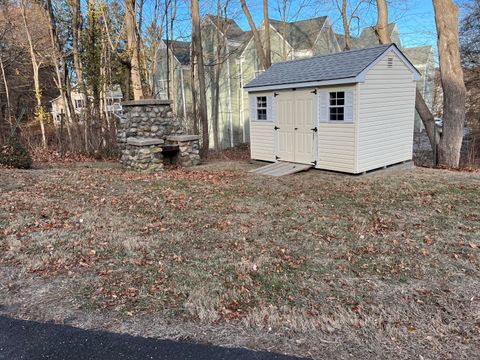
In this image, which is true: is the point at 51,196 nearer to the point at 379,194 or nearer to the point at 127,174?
the point at 127,174

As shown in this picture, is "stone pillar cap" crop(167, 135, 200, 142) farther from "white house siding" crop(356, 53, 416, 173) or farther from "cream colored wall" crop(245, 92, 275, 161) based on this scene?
"white house siding" crop(356, 53, 416, 173)

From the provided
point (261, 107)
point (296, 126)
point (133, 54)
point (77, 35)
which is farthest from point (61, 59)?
point (296, 126)

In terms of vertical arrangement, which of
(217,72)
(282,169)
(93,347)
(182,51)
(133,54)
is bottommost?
(93,347)

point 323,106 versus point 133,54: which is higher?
point 133,54

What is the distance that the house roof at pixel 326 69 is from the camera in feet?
28.6

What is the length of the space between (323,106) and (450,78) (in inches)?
199

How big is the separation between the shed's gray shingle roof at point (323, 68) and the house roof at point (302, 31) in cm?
1080

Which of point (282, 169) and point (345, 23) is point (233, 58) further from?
point (282, 169)

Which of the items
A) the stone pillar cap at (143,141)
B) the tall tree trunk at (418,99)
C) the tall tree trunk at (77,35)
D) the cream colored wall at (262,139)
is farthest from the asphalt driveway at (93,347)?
the tall tree trunk at (77,35)

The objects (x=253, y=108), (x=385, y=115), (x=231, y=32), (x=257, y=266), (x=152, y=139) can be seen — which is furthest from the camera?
(x=231, y=32)

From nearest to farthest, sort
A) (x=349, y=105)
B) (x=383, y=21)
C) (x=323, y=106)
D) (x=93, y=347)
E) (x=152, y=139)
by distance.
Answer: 1. (x=93, y=347)
2. (x=349, y=105)
3. (x=323, y=106)
4. (x=152, y=139)
5. (x=383, y=21)

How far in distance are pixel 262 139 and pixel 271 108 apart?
96cm

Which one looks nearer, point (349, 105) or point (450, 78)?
point (349, 105)

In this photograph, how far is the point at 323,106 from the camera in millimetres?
9320
